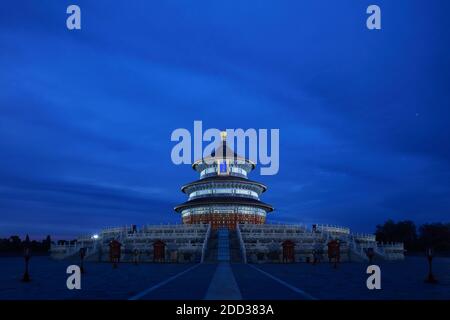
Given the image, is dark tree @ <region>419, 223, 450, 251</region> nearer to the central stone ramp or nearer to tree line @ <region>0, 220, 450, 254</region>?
tree line @ <region>0, 220, 450, 254</region>

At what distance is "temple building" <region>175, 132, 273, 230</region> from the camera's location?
74.8m

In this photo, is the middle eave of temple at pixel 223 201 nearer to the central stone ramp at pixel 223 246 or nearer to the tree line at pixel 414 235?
the central stone ramp at pixel 223 246

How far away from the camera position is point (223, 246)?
4584 cm

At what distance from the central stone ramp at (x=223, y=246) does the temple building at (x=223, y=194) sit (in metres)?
19.0

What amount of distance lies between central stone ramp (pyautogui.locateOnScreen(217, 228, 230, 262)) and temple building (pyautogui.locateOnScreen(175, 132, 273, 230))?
62.4ft

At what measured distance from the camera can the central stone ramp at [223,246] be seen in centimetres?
4297

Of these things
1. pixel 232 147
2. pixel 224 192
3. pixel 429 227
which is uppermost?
pixel 232 147

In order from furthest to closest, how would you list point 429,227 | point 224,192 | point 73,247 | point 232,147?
point 429,227 → point 232,147 → point 224,192 → point 73,247

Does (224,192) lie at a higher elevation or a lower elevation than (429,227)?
higher
